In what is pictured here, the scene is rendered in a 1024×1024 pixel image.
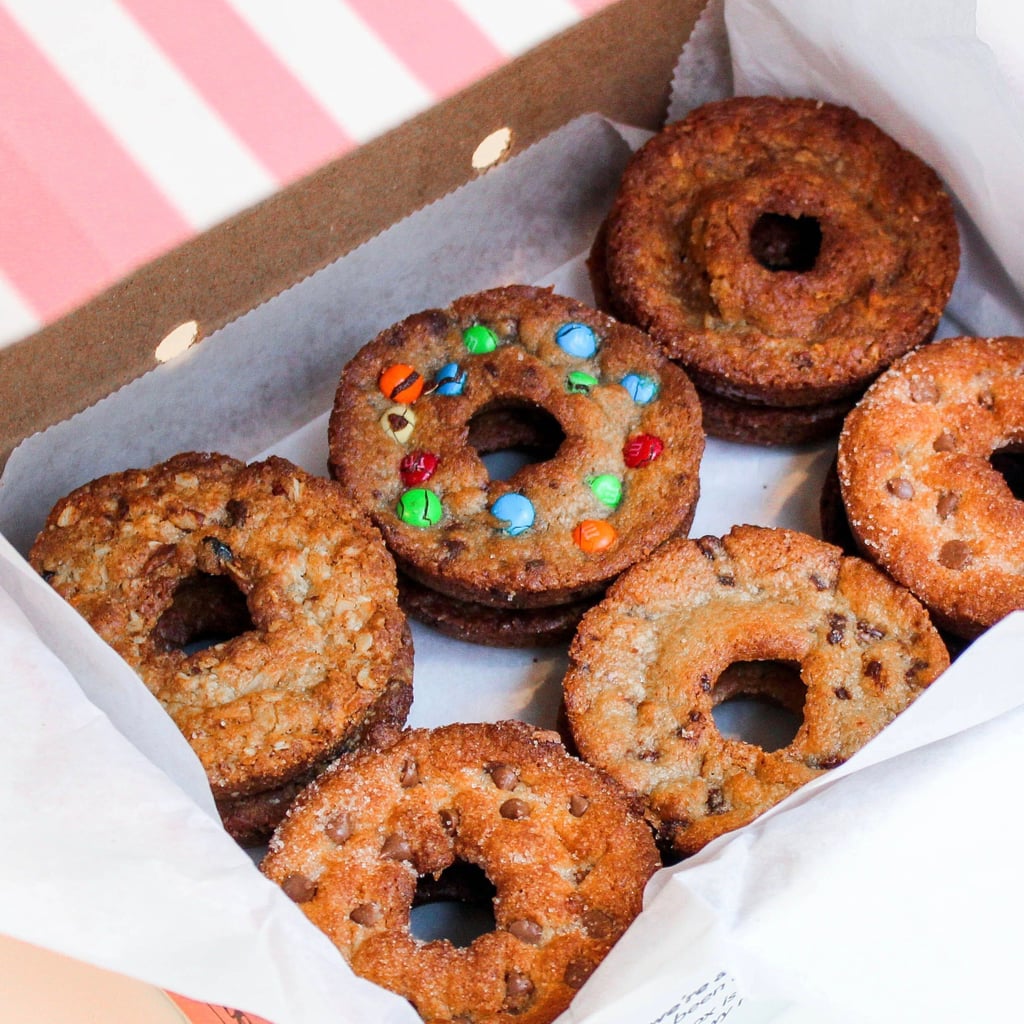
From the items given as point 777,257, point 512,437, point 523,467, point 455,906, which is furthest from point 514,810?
point 777,257

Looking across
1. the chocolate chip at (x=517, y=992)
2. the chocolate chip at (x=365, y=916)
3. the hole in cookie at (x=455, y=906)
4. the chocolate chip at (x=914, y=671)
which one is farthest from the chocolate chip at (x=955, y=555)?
the chocolate chip at (x=365, y=916)

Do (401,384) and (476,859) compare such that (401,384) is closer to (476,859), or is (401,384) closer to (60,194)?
(60,194)

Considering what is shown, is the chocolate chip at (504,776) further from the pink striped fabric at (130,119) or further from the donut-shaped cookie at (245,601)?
the pink striped fabric at (130,119)

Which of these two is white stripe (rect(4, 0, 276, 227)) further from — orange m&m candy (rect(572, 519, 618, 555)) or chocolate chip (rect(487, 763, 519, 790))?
chocolate chip (rect(487, 763, 519, 790))

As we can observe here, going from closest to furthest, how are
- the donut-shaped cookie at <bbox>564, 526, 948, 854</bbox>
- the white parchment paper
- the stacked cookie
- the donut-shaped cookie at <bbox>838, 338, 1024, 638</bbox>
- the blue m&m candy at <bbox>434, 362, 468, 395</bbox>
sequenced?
the white parchment paper → the donut-shaped cookie at <bbox>564, 526, 948, 854</bbox> → the donut-shaped cookie at <bbox>838, 338, 1024, 638</bbox> → the blue m&m candy at <bbox>434, 362, 468, 395</bbox> → the stacked cookie

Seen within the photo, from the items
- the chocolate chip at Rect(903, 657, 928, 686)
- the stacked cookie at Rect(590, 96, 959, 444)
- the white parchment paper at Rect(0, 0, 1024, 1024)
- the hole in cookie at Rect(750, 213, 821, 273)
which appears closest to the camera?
the white parchment paper at Rect(0, 0, 1024, 1024)

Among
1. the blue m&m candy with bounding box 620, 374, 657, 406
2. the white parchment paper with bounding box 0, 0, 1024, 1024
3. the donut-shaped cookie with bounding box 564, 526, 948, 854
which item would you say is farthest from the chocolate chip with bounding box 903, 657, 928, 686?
the blue m&m candy with bounding box 620, 374, 657, 406

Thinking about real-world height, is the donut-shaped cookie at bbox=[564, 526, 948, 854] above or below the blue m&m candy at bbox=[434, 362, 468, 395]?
below
